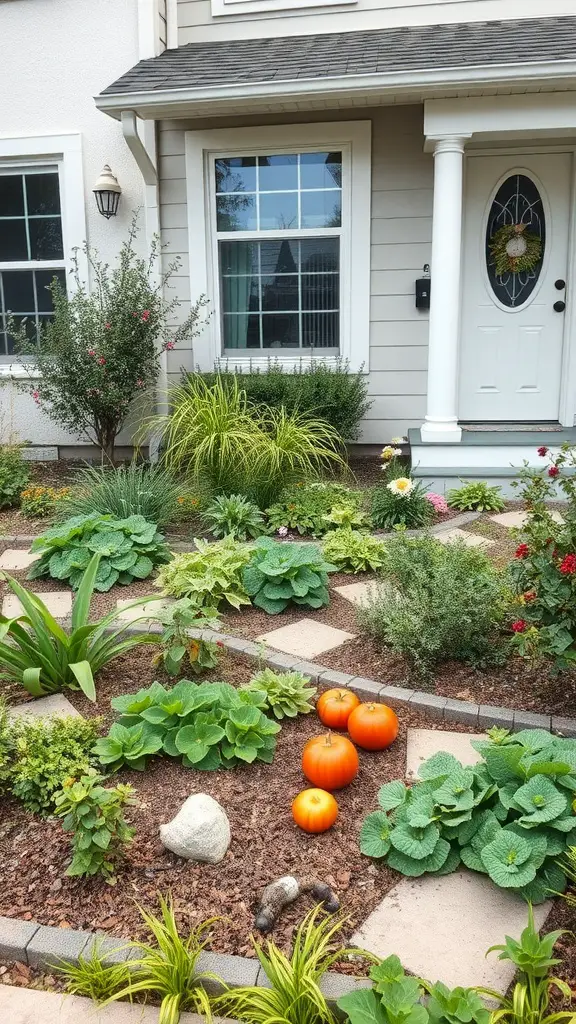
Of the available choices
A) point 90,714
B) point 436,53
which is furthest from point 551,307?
point 90,714

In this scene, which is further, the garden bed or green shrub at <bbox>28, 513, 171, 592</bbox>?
green shrub at <bbox>28, 513, 171, 592</bbox>

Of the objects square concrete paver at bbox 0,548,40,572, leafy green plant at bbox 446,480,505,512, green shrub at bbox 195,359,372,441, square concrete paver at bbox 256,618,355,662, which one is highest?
green shrub at bbox 195,359,372,441

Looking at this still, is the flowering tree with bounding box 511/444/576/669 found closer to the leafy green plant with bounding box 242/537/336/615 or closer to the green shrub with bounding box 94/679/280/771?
the green shrub with bounding box 94/679/280/771

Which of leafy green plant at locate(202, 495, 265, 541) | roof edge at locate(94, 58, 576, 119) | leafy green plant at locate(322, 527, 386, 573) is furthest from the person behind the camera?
roof edge at locate(94, 58, 576, 119)

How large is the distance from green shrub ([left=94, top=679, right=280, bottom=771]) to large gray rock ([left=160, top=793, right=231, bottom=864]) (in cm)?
30

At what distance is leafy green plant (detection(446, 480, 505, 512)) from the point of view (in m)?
5.27

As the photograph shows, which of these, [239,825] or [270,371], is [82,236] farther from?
[239,825]

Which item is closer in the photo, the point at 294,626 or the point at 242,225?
the point at 294,626

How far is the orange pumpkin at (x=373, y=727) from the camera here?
2.46m

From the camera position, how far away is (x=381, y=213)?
645 cm

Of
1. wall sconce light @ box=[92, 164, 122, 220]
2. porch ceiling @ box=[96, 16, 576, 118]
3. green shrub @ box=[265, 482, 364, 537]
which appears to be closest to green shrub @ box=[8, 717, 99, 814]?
green shrub @ box=[265, 482, 364, 537]

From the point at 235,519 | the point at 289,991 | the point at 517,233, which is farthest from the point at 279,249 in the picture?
the point at 289,991

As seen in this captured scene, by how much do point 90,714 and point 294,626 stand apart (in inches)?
41.6

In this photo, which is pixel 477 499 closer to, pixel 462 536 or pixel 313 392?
pixel 462 536
